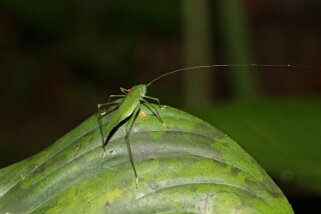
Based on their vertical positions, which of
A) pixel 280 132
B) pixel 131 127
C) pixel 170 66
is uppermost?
pixel 131 127

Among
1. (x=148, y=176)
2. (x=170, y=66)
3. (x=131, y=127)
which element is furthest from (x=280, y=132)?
(x=170, y=66)

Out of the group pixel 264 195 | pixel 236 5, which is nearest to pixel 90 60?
pixel 236 5

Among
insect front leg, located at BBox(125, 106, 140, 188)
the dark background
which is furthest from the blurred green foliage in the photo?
insect front leg, located at BBox(125, 106, 140, 188)

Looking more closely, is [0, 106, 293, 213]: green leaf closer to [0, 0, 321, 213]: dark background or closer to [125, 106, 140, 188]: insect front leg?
[125, 106, 140, 188]: insect front leg

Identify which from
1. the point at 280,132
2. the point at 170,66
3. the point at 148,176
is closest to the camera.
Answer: the point at 148,176

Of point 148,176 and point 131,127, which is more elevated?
point 131,127

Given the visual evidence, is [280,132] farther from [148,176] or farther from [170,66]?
[170,66]

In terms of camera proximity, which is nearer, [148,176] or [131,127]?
[148,176]

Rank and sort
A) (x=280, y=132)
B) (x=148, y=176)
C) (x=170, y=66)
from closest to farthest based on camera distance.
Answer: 1. (x=148, y=176)
2. (x=280, y=132)
3. (x=170, y=66)
